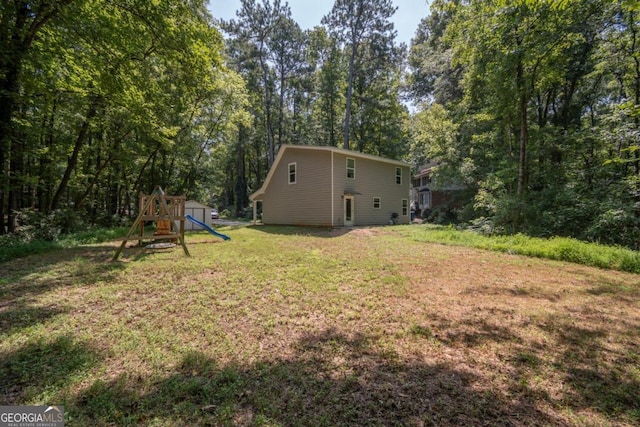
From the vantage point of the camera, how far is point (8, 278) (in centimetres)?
502

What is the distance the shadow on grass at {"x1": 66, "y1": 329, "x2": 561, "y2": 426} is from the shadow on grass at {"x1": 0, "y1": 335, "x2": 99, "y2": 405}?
39 cm

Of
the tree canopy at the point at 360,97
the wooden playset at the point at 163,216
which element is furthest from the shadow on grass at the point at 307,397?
the wooden playset at the point at 163,216

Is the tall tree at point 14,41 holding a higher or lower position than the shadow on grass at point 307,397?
higher

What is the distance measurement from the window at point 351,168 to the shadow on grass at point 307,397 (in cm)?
1404

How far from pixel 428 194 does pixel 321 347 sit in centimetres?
2761

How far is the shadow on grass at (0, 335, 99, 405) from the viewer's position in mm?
2129

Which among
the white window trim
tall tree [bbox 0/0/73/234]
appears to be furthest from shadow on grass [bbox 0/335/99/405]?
the white window trim

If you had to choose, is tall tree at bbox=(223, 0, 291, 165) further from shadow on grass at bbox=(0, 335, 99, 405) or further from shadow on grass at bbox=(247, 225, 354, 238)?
shadow on grass at bbox=(0, 335, 99, 405)

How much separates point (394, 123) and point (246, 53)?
16.2 m

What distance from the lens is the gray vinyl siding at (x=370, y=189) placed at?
15414 millimetres

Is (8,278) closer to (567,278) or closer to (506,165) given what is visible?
(567,278)

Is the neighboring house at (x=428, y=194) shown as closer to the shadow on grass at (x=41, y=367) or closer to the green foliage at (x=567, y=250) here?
the green foliage at (x=567, y=250)

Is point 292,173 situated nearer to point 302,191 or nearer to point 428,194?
point 302,191

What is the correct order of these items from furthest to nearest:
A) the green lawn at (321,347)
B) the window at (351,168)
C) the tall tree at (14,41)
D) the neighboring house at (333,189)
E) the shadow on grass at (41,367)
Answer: the window at (351,168) < the neighboring house at (333,189) < the tall tree at (14,41) < the shadow on grass at (41,367) < the green lawn at (321,347)
